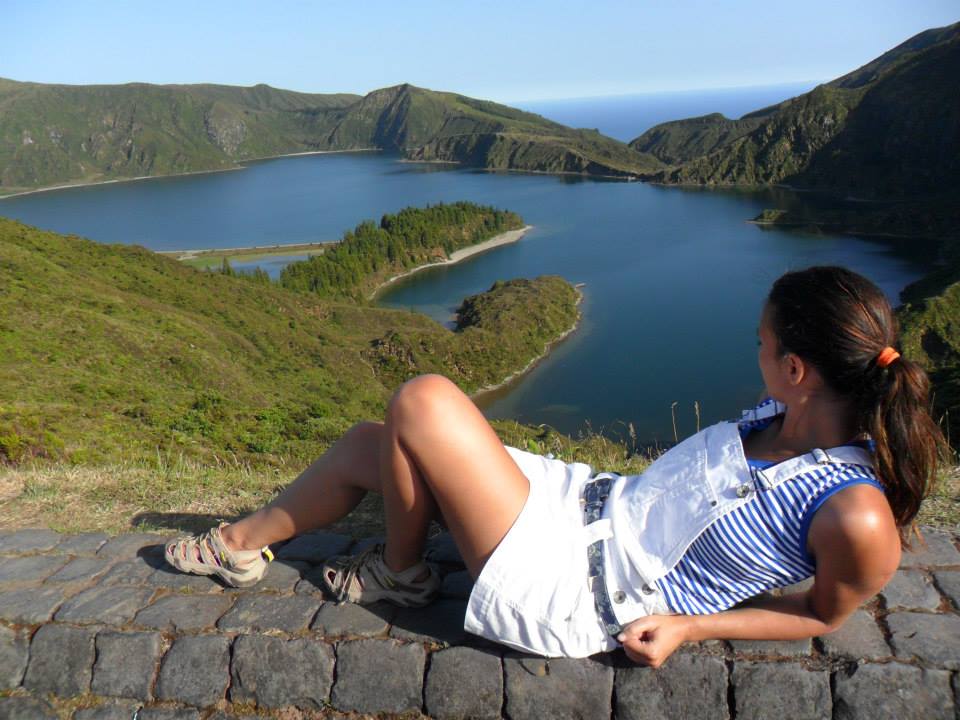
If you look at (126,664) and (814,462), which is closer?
(814,462)

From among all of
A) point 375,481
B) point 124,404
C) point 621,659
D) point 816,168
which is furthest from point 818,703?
point 816,168

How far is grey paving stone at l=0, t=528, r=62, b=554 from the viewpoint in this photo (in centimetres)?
337

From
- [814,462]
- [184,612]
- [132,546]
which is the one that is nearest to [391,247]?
[132,546]

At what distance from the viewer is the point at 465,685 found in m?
2.40

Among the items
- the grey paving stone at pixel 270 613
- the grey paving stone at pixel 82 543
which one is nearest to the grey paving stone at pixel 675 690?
the grey paving stone at pixel 270 613

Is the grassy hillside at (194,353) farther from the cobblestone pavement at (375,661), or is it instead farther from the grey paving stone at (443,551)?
the grey paving stone at (443,551)

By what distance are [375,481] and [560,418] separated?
113 ft

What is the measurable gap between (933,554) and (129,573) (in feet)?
10.9

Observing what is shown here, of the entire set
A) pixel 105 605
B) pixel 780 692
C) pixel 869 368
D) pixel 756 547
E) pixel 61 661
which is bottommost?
pixel 61 661

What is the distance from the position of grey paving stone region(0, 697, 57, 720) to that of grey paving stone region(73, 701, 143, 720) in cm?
10

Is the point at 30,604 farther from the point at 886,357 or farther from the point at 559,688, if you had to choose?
the point at 886,357

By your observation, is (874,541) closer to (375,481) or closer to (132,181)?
(375,481)

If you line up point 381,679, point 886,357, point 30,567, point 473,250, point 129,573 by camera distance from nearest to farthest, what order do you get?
point 886,357 < point 381,679 < point 129,573 < point 30,567 < point 473,250

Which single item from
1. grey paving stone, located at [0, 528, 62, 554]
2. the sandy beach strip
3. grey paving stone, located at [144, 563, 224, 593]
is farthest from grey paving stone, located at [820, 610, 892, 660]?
the sandy beach strip
